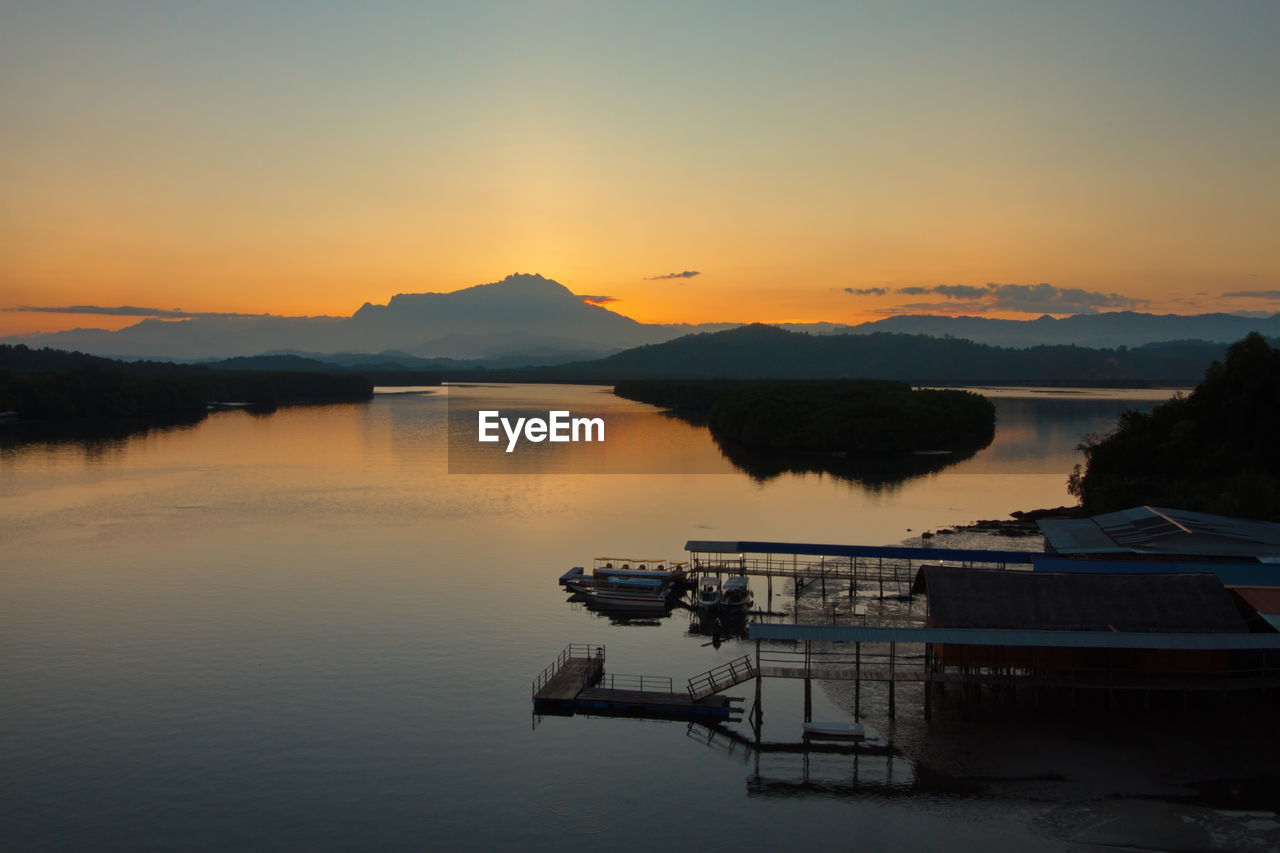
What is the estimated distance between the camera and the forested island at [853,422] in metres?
84.4

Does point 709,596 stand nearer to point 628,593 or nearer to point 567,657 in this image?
point 628,593

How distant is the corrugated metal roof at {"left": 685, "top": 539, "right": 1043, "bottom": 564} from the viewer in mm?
33500

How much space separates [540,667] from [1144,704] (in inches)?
620

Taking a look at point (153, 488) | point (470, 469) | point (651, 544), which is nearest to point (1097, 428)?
point (470, 469)

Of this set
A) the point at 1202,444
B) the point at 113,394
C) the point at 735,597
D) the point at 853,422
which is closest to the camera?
the point at 735,597

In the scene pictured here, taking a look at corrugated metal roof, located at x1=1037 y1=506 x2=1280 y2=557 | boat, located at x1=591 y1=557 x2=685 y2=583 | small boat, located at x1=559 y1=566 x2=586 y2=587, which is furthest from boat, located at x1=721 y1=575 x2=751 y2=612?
corrugated metal roof, located at x1=1037 y1=506 x2=1280 y2=557

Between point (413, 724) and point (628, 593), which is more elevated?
point (628, 593)

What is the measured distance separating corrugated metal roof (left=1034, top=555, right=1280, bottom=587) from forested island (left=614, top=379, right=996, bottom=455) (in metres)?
52.6

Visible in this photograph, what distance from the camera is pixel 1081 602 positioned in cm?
2483

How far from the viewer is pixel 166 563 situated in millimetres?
40406

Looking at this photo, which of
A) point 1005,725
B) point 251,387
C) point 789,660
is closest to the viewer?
point 1005,725

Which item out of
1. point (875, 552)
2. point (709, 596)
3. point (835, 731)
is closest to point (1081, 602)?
point (835, 731)

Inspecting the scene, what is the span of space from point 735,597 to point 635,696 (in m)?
9.47

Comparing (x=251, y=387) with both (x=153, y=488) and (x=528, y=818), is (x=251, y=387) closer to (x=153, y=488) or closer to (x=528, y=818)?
(x=153, y=488)
